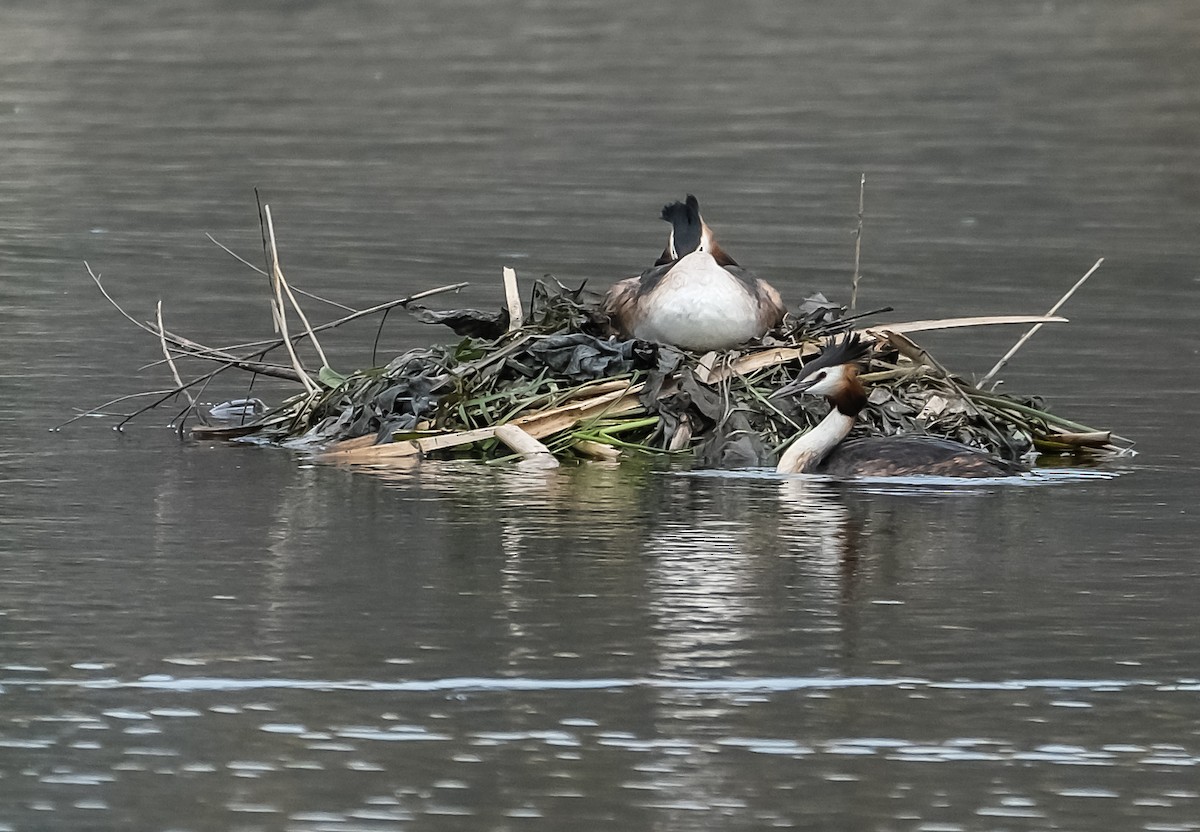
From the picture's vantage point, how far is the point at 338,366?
1184 cm

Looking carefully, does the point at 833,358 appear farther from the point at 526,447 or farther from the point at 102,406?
the point at 102,406

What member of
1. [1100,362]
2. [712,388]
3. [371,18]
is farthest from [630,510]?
[371,18]

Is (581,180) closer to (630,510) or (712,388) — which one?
(712,388)

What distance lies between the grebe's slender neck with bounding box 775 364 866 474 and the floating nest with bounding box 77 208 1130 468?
0.17 metres

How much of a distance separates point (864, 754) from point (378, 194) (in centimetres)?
1344

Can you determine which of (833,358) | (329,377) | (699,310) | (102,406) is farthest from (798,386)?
(102,406)

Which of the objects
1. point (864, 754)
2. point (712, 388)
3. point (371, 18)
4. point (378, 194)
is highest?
point (371, 18)

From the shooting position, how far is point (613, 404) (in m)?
9.92

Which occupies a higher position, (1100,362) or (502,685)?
(1100,362)

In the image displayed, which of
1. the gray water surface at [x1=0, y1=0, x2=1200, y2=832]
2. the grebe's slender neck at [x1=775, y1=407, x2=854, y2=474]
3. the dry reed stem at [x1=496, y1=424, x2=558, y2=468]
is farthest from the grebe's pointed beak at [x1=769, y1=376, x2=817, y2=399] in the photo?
the dry reed stem at [x1=496, y1=424, x2=558, y2=468]

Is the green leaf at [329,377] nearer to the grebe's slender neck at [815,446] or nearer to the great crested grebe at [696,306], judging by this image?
the great crested grebe at [696,306]

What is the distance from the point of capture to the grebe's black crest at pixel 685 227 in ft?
36.0

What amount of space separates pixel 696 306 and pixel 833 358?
2.34 feet

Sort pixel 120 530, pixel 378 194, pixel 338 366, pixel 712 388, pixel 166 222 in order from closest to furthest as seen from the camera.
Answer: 1. pixel 120 530
2. pixel 712 388
3. pixel 338 366
4. pixel 166 222
5. pixel 378 194
